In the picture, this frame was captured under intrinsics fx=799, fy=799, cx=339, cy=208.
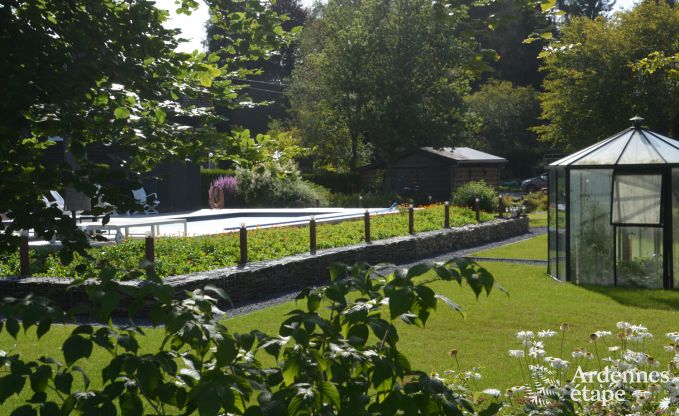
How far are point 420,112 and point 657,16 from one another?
1210cm

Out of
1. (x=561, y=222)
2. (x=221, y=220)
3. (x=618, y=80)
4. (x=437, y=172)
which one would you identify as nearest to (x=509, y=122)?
(x=618, y=80)

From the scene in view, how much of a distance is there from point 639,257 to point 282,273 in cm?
627

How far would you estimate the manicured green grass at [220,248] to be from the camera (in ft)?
41.8

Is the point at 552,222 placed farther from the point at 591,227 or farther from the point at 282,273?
the point at 282,273

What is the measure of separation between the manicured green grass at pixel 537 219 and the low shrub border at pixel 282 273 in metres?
7.77

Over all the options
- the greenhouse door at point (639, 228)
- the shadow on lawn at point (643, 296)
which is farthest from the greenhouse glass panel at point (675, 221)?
the shadow on lawn at point (643, 296)

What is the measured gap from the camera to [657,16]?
37594mm

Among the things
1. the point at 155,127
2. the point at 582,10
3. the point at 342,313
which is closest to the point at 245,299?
the point at 155,127

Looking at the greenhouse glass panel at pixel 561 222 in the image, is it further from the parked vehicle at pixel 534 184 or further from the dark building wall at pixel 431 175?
the parked vehicle at pixel 534 184

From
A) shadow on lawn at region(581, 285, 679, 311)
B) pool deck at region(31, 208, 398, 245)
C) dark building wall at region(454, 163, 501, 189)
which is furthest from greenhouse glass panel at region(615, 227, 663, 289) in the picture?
dark building wall at region(454, 163, 501, 189)

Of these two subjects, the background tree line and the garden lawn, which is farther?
the background tree line

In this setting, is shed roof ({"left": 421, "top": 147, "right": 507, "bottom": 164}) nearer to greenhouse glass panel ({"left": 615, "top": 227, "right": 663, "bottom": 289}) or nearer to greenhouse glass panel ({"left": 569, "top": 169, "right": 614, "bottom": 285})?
greenhouse glass panel ({"left": 569, "top": 169, "right": 614, "bottom": 285})

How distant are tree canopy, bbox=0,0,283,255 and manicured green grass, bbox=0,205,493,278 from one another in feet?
18.9

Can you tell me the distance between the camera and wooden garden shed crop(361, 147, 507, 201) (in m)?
37.1
